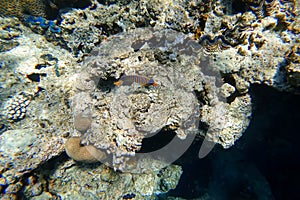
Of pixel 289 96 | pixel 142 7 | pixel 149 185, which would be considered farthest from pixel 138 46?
pixel 149 185

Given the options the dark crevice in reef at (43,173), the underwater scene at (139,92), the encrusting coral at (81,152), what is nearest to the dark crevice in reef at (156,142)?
the underwater scene at (139,92)

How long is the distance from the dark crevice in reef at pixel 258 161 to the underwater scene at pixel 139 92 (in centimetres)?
2

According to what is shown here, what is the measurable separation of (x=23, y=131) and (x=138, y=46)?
2.63 meters

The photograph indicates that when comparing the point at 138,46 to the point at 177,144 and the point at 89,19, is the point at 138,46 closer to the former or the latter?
the point at 89,19

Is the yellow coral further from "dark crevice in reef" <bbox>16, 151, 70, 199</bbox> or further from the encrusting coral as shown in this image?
"dark crevice in reef" <bbox>16, 151, 70, 199</bbox>

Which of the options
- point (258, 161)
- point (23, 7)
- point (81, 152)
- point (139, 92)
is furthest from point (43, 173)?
point (258, 161)

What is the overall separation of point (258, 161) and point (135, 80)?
339cm

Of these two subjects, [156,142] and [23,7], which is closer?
[23,7]

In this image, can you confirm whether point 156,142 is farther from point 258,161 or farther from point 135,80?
point 258,161

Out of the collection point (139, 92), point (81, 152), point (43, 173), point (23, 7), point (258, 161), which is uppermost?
point (23, 7)

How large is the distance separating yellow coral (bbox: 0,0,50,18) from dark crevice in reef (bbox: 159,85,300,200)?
4434 mm

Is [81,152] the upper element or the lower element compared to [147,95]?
lower

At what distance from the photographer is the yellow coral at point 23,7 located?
3469 millimetres

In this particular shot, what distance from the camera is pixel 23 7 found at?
139 inches
